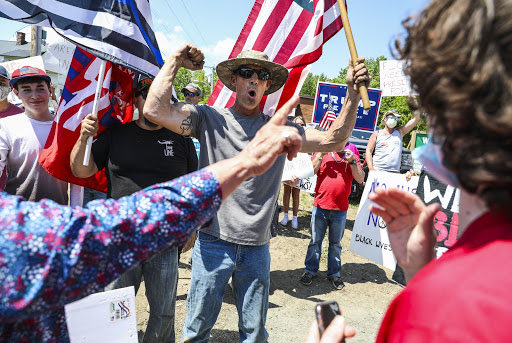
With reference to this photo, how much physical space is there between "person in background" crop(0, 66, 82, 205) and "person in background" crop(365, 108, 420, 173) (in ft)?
16.9

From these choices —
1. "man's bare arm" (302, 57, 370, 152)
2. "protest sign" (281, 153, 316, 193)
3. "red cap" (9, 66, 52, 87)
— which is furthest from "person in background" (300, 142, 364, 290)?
"red cap" (9, 66, 52, 87)

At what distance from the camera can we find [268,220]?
2.64 m

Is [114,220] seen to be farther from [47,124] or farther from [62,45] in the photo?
[62,45]

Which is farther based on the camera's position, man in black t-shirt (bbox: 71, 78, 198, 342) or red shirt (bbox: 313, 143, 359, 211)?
red shirt (bbox: 313, 143, 359, 211)

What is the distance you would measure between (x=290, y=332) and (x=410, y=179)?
271 centimetres

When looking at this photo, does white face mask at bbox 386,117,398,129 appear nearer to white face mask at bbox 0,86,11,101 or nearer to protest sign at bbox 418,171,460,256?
protest sign at bbox 418,171,460,256

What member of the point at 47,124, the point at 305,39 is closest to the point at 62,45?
the point at 47,124

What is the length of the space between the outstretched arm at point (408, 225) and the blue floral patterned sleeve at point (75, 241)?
581 mm

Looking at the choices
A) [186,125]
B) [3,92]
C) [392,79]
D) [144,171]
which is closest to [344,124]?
[186,125]

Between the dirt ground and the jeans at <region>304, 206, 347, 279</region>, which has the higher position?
the jeans at <region>304, 206, 347, 279</region>

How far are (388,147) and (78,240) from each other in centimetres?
652

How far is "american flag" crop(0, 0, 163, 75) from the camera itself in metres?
2.69

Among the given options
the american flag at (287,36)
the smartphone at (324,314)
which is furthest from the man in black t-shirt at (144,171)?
the smartphone at (324,314)

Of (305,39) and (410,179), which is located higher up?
(305,39)
